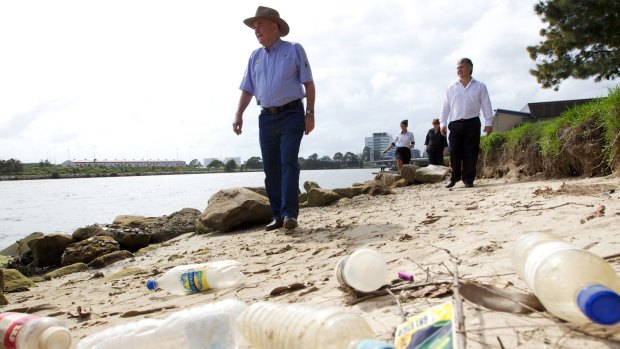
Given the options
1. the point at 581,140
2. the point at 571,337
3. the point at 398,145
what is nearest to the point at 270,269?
the point at 571,337

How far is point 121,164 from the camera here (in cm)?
10800

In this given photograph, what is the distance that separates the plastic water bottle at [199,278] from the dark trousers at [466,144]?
502 cm

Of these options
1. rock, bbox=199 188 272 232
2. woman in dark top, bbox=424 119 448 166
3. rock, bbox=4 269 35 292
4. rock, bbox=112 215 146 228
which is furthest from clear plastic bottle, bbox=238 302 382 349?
woman in dark top, bbox=424 119 448 166

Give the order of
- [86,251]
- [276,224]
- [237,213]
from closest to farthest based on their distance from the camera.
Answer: [276,224] < [237,213] < [86,251]

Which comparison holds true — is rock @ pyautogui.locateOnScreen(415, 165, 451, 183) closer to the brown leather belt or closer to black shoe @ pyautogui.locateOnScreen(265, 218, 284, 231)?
black shoe @ pyautogui.locateOnScreen(265, 218, 284, 231)

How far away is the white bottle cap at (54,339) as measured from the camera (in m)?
1.60

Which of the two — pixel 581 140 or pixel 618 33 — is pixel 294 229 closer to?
pixel 581 140

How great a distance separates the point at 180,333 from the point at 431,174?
31.9ft

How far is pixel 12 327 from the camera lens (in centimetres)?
171

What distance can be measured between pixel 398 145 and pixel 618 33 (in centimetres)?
642

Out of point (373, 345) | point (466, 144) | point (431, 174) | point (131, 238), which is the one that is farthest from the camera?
point (431, 174)

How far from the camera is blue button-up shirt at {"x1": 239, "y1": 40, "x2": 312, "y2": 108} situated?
450 centimetres

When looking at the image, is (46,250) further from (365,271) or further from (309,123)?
(365,271)

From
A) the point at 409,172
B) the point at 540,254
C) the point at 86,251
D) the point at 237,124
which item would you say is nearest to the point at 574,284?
the point at 540,254
